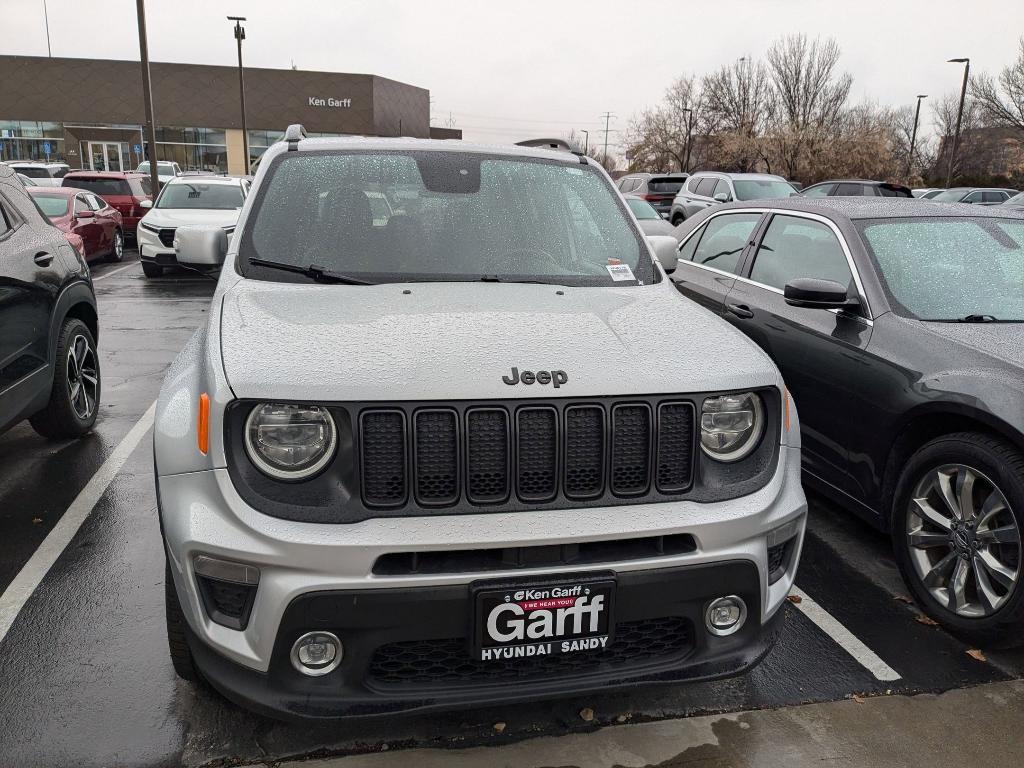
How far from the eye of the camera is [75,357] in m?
5.51

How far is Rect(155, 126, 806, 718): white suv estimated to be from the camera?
217 centimetres

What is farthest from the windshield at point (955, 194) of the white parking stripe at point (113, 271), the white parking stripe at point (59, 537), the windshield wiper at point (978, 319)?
the white parking stripe at point (59, 537)

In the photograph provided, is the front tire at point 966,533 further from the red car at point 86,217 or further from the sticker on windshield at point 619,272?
the red car at point 86,217

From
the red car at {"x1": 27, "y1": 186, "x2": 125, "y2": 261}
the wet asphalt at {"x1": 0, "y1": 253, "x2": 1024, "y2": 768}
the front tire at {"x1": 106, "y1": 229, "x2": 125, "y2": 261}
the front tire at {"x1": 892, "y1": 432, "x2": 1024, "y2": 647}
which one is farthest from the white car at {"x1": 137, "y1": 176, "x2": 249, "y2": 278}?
the front tire at {"x1": 892, "y1": 432, "x2": 1024, "y2": 647}

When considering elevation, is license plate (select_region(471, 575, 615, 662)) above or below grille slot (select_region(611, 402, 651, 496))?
below

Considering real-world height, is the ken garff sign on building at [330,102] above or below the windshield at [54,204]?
above

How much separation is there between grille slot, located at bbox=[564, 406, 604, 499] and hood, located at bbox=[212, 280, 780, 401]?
7 cm

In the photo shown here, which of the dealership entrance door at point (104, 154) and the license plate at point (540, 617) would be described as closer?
the license plate at point (540, 617)

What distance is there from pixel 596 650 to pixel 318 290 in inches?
63.0

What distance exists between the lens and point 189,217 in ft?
44.2

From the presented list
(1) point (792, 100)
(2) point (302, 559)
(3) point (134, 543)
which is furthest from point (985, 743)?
(1) point (792, 100)

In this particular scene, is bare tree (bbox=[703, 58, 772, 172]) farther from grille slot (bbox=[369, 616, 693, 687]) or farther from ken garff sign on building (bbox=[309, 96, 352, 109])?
grille slot (bbox=[369, 616, 693, 687])

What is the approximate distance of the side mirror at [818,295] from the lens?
13.0 feet

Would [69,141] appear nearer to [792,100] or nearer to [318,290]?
[792,100]
